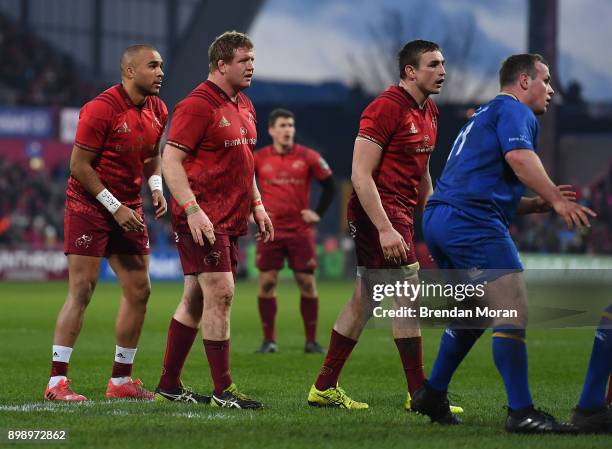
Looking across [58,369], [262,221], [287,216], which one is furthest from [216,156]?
[287,216]

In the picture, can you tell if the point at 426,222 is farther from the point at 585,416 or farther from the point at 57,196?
the point at 57,196

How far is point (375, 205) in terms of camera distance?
7098 millimetres

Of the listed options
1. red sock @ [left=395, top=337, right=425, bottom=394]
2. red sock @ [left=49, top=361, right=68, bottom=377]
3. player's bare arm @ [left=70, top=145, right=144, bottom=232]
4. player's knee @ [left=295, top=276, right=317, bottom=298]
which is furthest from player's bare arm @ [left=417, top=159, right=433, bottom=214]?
player's knee @ [left=295, top=276, right=317, bottom=298]

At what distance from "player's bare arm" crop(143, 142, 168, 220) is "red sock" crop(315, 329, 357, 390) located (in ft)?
5.38

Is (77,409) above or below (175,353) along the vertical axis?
below

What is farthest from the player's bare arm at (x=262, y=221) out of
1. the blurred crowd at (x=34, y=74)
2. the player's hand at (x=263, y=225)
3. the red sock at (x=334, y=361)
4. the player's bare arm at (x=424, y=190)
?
the blurred crowd at (x=34, y=74)

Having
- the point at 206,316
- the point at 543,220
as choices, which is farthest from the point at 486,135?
the point at 543,220

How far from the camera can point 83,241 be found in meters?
7.87

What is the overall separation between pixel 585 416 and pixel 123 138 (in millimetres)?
3489

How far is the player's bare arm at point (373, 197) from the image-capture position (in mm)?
6945

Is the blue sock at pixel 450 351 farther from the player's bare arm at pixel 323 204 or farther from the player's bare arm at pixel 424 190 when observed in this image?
the player's bare arm at pixel 323 204

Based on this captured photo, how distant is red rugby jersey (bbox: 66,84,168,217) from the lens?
307 inches

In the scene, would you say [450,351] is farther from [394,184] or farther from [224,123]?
[224,123]

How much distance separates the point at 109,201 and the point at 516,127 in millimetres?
2829
